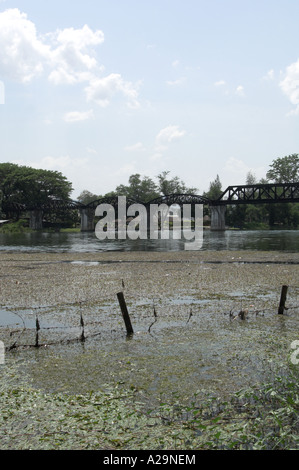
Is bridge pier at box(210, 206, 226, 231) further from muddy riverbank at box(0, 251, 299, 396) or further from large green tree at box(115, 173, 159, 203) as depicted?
muddy riverbank at box(0, 251, 299, 396)

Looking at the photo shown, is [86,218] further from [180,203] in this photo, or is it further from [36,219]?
[180,203]

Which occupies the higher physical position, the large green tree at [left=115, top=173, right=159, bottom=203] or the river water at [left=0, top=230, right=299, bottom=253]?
the large green tree at [left=115, top=173, right=159, bottom=203]

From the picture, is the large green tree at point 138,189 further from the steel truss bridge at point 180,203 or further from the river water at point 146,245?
the river water at point 146,245

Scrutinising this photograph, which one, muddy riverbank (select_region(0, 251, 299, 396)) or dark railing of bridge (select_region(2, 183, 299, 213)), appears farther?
dark railing of bridge (select_region(2, 183, 299, 213))

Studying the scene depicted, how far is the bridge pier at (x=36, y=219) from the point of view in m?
140

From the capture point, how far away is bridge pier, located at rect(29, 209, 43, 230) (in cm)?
14050

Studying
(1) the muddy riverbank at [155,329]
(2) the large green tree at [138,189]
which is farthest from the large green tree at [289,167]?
(1) the muddy riverbank at [155,329]

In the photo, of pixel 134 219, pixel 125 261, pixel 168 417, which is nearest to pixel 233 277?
pixel 125 261

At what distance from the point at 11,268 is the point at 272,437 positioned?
28533mm

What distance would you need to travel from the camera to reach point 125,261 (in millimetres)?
36938

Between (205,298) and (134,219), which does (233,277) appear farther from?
(134,219)

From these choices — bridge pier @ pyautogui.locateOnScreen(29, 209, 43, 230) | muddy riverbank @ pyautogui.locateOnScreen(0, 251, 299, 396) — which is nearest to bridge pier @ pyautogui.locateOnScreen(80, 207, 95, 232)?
bridge pier @ pyautogui.locateOnScreen(29, 209, 43, 230)
